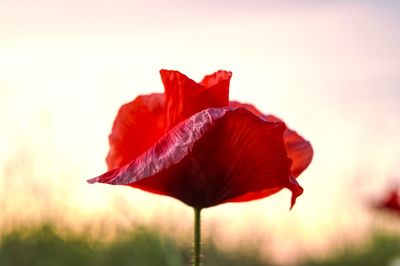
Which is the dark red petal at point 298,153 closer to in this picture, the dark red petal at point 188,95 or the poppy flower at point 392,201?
the dark red petal at point 188,95

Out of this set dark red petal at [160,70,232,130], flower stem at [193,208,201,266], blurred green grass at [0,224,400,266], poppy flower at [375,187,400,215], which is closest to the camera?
flower stem at [193,208,201,266]

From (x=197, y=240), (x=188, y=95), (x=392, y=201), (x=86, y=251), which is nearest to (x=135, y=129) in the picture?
(x=188, y=95)

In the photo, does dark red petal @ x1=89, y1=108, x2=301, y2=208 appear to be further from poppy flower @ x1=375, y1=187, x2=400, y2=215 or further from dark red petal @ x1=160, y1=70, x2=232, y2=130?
poppy flower @ x1=375, y1=187, x2=400, y2=215

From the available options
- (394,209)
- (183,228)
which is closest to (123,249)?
(183,228)

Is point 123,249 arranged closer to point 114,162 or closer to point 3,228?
point 3,228

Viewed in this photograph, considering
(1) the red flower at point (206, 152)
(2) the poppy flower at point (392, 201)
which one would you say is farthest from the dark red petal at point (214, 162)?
(2) the poppy flower at point (392, 201)

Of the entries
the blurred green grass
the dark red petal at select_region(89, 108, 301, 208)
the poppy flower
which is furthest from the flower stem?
the blurred green grass

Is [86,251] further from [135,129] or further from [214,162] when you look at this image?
[214,162]
